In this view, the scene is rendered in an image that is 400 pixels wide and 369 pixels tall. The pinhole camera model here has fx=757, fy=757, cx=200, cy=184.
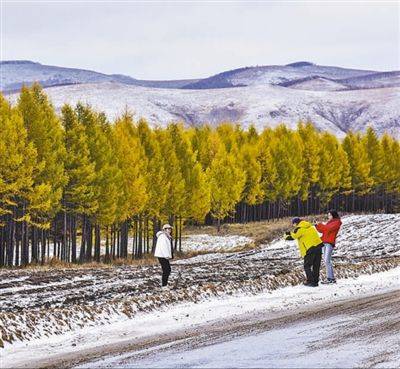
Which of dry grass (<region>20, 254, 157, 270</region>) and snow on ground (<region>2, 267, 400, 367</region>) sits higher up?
snow on ground (<region>2, 267, 400, 367</region>)

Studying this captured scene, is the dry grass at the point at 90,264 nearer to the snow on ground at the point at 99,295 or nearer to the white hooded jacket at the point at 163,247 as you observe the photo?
the snow on ground at the point at 99,295

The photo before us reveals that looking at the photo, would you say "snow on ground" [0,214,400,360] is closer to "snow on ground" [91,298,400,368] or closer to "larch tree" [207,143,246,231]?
"snow on ground" [91,298,400,368]

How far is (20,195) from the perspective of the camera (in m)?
38.1

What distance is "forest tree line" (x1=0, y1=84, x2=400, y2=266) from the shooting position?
3975cm

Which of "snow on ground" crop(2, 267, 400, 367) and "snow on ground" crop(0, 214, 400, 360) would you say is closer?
"snow on ground" crop(2, 267, 400, 367)

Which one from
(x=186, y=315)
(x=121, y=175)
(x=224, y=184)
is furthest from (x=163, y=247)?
(x=224, y=184)

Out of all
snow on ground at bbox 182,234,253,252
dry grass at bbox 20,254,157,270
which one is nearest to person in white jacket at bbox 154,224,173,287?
dry grass at bbox 20,254,157,270

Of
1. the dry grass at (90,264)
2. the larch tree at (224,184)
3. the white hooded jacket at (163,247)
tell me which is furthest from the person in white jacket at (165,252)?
the larch tree at (224,184)

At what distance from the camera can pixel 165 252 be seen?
837 inches

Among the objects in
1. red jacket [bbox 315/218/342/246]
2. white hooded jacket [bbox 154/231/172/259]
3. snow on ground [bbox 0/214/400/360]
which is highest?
red jacket [bbox 315/218/342/246]

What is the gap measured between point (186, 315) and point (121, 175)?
3158 centimetres

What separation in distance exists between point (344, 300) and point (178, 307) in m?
4.23

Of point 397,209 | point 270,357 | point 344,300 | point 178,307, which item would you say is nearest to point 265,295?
point 344,300

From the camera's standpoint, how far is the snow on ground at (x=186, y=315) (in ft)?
38.6
